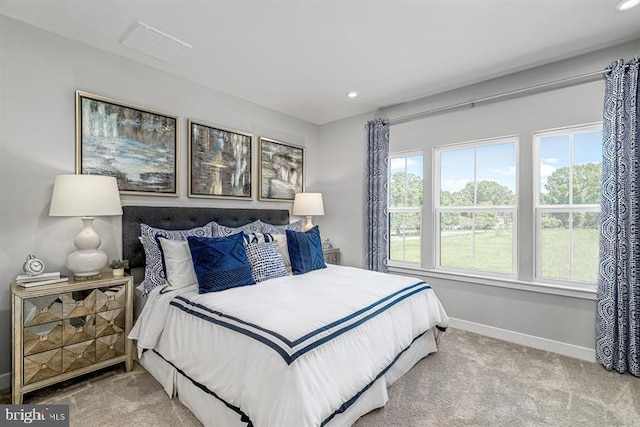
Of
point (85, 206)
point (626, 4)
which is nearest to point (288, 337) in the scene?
point (85, 206)

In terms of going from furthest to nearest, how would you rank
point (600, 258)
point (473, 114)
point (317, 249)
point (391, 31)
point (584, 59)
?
point (473, 114) < point (317, 249) < point (584, 59) < point (600, 258) < point (391, 31)

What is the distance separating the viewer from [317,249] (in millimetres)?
3053

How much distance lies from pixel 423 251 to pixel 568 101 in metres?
2.02

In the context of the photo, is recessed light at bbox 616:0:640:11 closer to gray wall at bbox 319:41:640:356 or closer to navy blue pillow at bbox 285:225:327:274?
gray wall at bbox 319:41:640:356

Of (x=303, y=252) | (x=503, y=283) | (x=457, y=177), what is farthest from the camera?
(x=457, y=177)

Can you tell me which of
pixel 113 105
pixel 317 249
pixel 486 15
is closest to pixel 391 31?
pixel 486 15

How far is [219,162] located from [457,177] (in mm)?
2748

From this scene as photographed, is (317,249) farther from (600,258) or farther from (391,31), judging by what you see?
(600,258)

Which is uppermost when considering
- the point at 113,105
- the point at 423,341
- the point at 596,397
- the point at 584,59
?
the point at 584,59

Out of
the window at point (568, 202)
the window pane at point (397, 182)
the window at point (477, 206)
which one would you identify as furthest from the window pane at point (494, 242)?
the window pane at point (397, 182)

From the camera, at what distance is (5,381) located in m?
2.11

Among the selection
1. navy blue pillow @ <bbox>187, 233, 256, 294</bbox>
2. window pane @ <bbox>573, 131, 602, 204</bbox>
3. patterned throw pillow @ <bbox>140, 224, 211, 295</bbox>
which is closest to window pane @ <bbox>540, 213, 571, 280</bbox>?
window pane @ <bbox>573, 131, 602, 204</bbox>

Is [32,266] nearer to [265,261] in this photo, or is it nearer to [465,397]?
[265,261]

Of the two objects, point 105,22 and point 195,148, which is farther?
point 195,148
